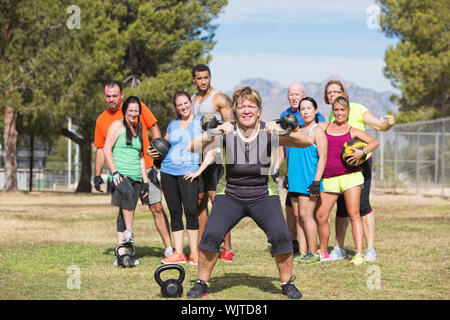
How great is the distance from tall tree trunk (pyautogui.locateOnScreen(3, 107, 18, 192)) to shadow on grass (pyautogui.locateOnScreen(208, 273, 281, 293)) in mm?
24446

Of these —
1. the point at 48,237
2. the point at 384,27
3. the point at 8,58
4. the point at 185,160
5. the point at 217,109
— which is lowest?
the point at 48,237

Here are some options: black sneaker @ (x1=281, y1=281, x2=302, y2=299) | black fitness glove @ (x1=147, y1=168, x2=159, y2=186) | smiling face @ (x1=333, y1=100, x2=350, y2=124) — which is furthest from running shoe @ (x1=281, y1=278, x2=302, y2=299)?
black fitness glove @ (x1=147, y1=168, x2=159, y2=186)

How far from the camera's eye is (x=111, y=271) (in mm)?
7770

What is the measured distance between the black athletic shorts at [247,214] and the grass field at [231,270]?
1.58 ft

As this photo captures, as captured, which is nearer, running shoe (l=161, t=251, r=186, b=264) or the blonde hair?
running shoe (l=161, t=251, r=186, b=264)

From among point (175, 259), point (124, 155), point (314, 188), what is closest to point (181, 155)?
Answer: point (124, 155)

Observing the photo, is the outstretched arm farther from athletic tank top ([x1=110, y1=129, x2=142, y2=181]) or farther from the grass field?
athletic tank top ([x1=110, y1=129, x2=142, y2=181])

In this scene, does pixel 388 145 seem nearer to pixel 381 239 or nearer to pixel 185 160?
pixel 381 239

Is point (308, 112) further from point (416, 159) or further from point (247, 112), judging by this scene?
point (416, 159)

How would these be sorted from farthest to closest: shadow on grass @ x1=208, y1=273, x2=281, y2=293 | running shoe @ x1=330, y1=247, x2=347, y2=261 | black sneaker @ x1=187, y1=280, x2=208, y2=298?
running shoe @ x1=330, y1=247, x2=347, y2=261 < shadow on grass @ x1=208, y1=273, x2=281, y2=293 < black sneaker @ x1=187, y1=280, x2=208, y2=298

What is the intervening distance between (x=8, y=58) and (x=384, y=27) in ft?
67.5

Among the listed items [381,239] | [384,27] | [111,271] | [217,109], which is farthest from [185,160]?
[384,27]

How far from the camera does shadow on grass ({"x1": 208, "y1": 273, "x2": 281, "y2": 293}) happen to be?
666 cm

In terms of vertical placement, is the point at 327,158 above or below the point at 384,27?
below
